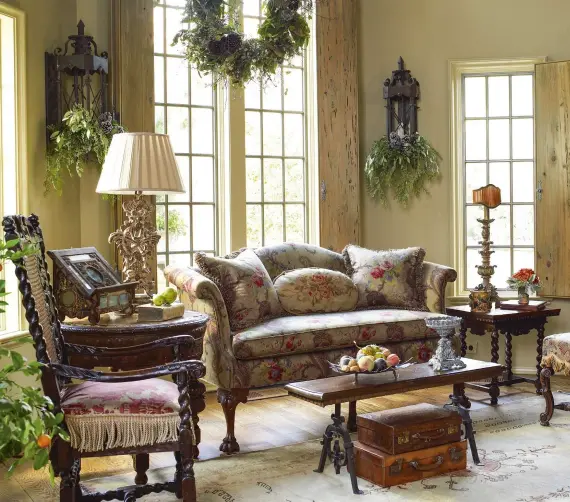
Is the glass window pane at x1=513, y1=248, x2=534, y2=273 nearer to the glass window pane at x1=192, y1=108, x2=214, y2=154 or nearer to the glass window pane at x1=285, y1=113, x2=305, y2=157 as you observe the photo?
the glass window pane at x1=285, y1=113, x2=305, y2=157

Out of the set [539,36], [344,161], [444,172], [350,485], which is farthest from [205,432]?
[539,36]

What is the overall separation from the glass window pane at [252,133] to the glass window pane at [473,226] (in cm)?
170

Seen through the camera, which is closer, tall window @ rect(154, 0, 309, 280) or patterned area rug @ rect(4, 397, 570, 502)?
patterned area rug @ rect(4, 397, 570, 502)

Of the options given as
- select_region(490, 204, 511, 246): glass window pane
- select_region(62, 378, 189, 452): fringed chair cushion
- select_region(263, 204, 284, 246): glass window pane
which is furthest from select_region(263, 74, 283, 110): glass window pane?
select_region(62, 378, 189, 452): fringed chair cushion

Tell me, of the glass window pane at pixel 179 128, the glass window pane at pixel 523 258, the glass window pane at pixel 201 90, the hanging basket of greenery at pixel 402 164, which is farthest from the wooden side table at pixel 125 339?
the glass window pane at pixel 523 258

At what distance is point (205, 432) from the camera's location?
14.2 feet

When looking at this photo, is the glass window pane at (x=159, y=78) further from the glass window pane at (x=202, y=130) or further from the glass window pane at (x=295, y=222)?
the glass window pane at (x=295, y=222)

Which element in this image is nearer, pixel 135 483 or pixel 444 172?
pixel 135 483

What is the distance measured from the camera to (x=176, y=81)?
534 centimetres

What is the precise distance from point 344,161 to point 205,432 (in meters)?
2.41

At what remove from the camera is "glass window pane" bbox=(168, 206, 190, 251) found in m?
5.33

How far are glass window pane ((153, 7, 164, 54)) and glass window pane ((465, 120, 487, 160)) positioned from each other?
7.85ft

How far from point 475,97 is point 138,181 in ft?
10.7

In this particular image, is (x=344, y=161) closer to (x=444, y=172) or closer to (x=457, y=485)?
(x=444, y=172)
